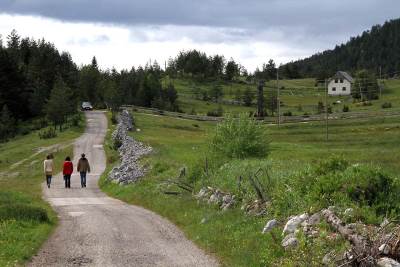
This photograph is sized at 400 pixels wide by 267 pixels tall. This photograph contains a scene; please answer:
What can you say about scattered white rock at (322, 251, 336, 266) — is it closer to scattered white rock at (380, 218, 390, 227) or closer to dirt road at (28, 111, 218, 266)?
scattered white rock at (380, 218, 390, 227)

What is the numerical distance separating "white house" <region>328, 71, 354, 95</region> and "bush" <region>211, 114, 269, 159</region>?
440 feet

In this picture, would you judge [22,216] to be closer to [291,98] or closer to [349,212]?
[349,212]

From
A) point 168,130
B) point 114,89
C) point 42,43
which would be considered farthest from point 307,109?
point 42,43

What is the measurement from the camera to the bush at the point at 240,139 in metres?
32.5

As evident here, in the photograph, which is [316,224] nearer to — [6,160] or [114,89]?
[6,160]

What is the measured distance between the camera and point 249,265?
12.7 m

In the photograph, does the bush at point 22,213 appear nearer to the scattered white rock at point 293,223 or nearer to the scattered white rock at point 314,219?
the scattered white rock at point 293,223

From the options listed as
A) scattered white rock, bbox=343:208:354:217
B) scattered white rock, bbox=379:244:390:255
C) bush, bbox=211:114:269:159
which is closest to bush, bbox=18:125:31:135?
bush, bbox=211:114:269:159

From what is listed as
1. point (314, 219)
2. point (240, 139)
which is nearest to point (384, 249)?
point (314, 219)

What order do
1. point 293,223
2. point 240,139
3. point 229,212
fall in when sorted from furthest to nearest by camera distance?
point 240,139 → point 229,212 → point 293,223

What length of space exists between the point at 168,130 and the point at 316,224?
68115 millimetres

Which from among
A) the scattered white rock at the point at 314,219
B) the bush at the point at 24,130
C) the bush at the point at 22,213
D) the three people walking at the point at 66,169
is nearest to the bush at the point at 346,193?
the scattered white rock at the point at 314,219

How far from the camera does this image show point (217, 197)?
20.0 metres

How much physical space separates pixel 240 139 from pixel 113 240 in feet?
57.5
